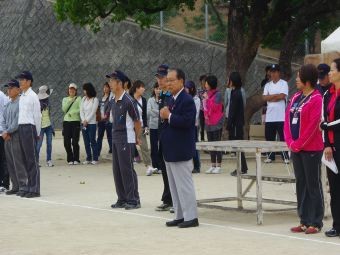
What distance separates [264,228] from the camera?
39.3ft

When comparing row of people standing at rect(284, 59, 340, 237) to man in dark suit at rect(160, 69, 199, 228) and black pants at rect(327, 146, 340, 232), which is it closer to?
black pants at rect(327, 146, 340, 232)

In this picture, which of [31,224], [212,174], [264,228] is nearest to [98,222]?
[31,224]

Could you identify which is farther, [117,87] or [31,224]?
[117,87]

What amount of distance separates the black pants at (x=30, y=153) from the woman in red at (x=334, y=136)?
6.08 m

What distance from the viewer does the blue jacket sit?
12031 millimetres

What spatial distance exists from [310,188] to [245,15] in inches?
519

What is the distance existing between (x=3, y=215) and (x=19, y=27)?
72.8 ft

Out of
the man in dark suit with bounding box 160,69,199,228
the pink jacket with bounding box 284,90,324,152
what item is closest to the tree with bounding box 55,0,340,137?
the man in dark suit with bounding box 160,69,199,228

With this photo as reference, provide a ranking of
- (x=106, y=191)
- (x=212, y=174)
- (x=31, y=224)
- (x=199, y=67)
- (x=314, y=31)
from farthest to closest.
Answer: (x=199, y=67), (x=314, y=31), (x=212, y=174), (x=106, y=191), (x=31, y=224)

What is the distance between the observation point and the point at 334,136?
36.4 ft

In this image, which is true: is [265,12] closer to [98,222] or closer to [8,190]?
[8,190]

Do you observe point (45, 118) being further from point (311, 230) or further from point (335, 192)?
point (335, 192)

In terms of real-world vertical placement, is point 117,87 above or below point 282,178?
above

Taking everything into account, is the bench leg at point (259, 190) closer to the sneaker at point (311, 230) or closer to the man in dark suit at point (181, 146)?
the man in dark suit at point (181, 146)
